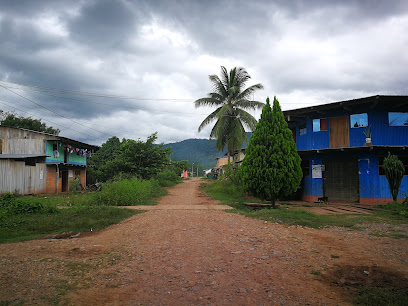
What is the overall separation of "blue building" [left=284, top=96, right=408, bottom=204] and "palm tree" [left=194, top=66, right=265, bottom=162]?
21.6 feet

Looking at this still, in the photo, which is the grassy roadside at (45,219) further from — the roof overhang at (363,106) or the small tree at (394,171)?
the small tree at (394,171)

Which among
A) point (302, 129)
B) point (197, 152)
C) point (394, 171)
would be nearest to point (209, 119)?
point (302, 129)

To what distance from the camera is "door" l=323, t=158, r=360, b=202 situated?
Result: 15.3 meters

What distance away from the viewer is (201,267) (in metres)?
4.64

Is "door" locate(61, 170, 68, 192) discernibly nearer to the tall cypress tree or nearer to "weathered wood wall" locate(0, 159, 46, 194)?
"weathered wood wall" locate(0, 159, 46, 194)

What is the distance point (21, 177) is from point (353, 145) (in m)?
21.3

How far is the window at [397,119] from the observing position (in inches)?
572

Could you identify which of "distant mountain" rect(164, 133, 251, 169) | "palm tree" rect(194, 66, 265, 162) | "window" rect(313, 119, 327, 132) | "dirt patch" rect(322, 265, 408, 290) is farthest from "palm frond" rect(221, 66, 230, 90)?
"distant mountain" rect(164, 133, 251, 169)

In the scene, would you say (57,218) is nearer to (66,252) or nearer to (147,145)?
(66,252)

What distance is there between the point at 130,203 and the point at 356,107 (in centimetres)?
1356

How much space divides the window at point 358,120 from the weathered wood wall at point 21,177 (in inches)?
837

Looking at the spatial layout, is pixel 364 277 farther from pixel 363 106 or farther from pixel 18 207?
pixel 363 106

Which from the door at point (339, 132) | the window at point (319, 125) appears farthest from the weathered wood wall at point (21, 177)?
the door at point (339, 132)

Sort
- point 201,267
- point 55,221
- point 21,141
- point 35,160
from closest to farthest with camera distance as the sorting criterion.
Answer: point 201,267, point 55,221, point 35,160, point 21,141
